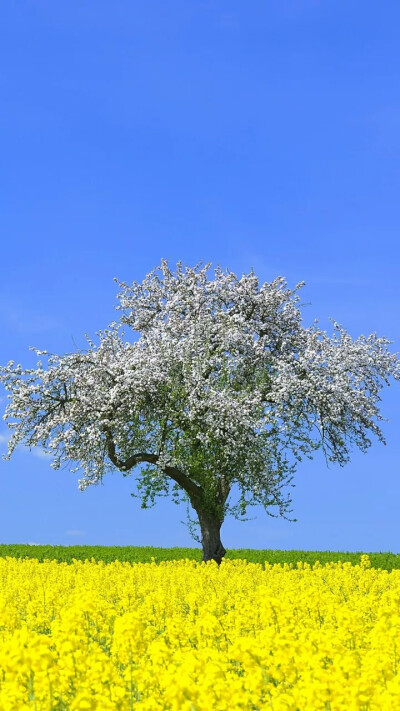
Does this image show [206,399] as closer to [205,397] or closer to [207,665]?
[205,397]

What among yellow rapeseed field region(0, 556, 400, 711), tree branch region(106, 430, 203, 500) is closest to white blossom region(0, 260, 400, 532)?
tree branch region(106, 430, 203, 500)

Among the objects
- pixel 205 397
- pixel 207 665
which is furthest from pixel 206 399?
pixel 207 665

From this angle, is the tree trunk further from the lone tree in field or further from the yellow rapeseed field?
the yellow rapeseed field

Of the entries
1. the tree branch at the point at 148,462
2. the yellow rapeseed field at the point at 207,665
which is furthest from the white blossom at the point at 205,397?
the yellow rapeseed field at the point at 207,665

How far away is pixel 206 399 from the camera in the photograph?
70.8 ft

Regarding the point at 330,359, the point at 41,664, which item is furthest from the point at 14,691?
the point at 330,359

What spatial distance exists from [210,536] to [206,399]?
487cm

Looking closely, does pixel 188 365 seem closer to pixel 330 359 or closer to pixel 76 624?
pixel 330 359

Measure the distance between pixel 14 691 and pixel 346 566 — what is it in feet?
51.4

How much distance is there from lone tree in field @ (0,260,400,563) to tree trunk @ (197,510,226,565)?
36mm

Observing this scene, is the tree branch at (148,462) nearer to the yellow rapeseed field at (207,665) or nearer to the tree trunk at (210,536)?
the tree trunk at (210,536)

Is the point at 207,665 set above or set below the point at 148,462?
below

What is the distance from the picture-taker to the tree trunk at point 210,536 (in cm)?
2358

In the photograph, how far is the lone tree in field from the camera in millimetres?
21812
